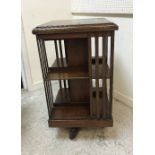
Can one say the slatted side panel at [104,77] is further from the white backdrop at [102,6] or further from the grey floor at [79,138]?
the white backdrop at [102,6]

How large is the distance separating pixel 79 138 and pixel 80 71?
1.62 feet

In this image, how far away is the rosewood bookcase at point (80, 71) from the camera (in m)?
1.07

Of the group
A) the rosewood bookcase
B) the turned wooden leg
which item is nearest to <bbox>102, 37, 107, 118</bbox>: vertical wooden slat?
the rosewood bookcase

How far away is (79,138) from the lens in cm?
132

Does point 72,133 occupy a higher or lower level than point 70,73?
lower

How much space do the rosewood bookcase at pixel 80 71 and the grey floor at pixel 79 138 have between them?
0.09 meters

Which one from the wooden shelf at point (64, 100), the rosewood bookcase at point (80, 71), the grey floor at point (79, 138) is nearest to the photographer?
the rosewood bookcase at point (80, 71)

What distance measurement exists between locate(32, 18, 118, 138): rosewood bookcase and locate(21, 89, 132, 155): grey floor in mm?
95

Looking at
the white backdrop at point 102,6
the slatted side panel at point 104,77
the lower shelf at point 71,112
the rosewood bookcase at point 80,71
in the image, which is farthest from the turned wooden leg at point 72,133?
the white backdrop at point 102,6

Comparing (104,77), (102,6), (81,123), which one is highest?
(102,6)

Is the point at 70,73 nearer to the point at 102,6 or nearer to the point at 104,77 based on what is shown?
the point at 104,77

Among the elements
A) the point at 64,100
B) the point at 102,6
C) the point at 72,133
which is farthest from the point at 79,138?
the point at 102,6
